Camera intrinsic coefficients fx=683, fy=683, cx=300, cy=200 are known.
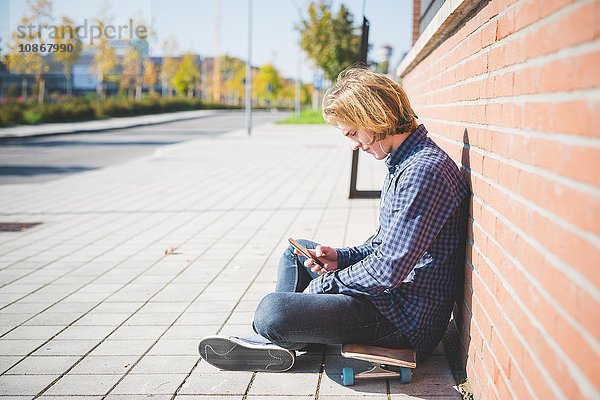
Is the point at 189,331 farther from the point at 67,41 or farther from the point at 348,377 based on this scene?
the point at 67,41

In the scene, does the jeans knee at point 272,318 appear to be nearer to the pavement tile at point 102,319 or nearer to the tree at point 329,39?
the pavement tile at point 102,319

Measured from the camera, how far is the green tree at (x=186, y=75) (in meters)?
79.0

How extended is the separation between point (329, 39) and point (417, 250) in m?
38.0

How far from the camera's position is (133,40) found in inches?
2454

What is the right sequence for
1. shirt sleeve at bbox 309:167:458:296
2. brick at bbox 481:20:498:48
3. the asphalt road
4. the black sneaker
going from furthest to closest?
the asphalt road → the black sneaker → shirt sleeve at bbox 309:167:458:296 → brick at bbox 481:20:498:48

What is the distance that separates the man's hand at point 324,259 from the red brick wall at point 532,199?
0.66 metres

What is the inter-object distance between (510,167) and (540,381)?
29.3 inches

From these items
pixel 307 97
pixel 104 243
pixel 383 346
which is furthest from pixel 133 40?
pixel 383 346

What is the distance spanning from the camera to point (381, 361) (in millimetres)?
3072

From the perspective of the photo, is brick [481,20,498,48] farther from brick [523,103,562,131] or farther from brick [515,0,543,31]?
brick [523,103,562,131]

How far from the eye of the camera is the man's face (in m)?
3.13

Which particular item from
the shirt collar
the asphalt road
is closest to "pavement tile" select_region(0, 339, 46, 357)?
the shirt collar

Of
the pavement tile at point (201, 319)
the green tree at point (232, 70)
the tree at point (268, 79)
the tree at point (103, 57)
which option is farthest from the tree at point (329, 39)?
the green tree at point (232, 70)

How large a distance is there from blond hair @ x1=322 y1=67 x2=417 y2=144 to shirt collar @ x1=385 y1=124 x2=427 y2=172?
3 cm
